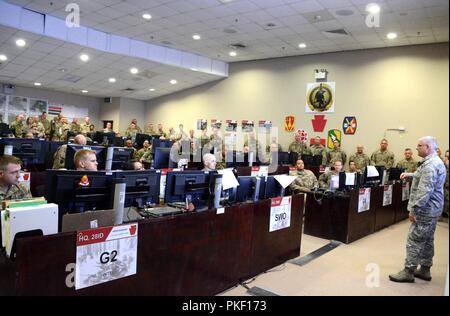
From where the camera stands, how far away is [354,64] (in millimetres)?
10352

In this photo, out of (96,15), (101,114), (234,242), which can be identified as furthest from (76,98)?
(234,242)

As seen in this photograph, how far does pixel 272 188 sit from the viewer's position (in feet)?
14.0

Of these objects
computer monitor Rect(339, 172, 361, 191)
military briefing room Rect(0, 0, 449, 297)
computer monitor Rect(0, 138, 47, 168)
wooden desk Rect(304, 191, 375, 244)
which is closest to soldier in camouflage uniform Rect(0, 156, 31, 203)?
military briefing room Rect(0, 0, 449, 297)

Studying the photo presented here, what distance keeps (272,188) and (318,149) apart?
270 inches

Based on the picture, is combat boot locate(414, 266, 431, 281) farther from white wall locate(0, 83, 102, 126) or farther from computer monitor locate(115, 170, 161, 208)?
white wall locate(0, 83, 102, 126)

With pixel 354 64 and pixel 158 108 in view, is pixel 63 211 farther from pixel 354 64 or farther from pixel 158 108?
pixel 158 108

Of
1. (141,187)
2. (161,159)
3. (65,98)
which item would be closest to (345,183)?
(161,159)

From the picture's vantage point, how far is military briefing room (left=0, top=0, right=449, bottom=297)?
8.40 ft

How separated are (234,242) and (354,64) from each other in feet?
28.5

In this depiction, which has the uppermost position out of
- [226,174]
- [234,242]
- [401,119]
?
[401,119]

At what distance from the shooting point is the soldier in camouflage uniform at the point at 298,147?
10.9m

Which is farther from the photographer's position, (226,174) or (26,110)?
(26,110)

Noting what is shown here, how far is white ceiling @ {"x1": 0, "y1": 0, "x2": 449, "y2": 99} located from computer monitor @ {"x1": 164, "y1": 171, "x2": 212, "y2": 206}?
17.0ft

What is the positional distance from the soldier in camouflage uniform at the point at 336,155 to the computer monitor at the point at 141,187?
316 inches
